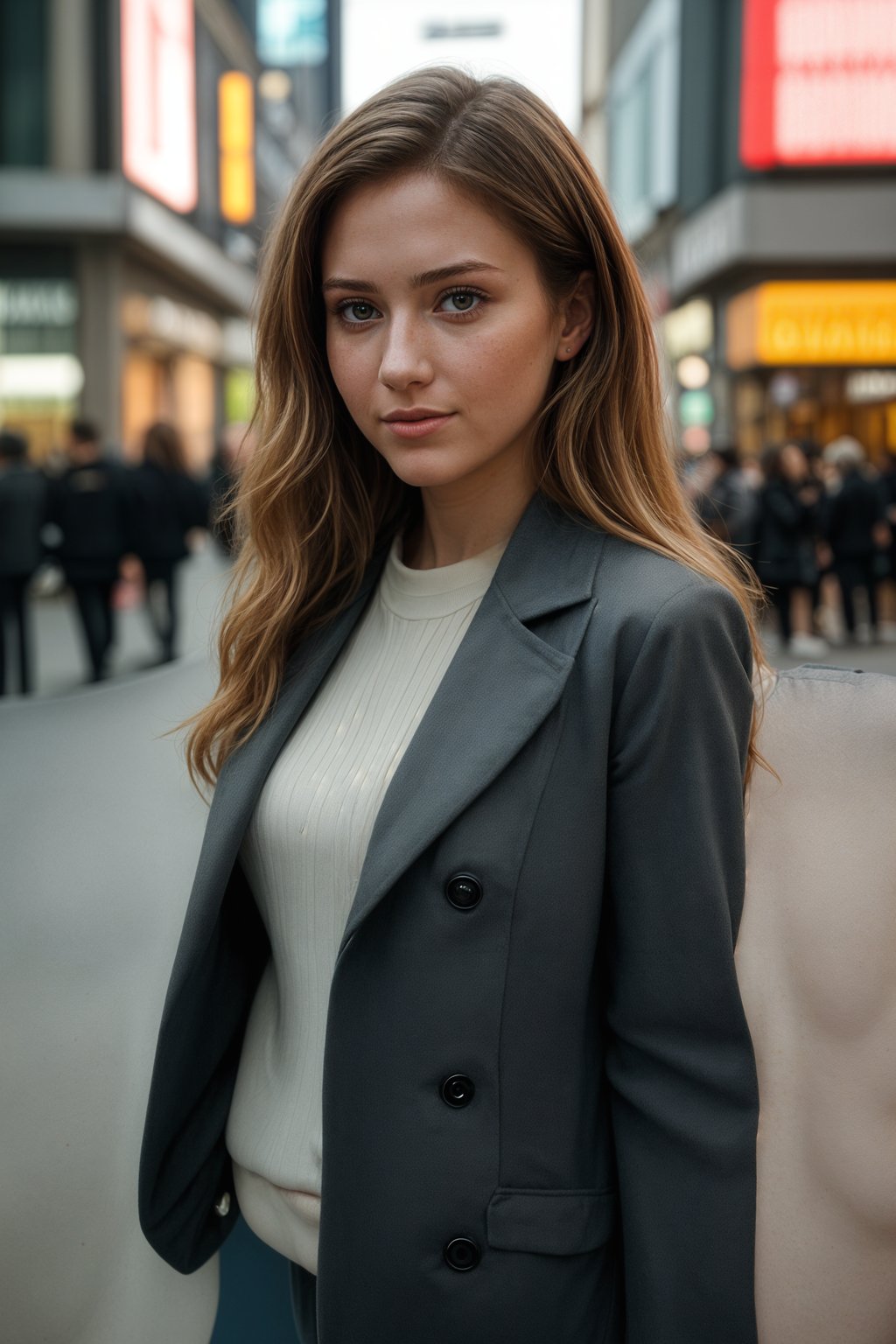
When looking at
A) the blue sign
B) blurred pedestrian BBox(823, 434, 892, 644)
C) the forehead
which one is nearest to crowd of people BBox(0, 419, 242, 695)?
blurred pedestrian BBox(823, 434, 892, 644)

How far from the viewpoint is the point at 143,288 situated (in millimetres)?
23094

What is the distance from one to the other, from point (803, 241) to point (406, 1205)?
66.5 feet

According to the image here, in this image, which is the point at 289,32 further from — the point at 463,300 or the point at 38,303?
the point at 463,300

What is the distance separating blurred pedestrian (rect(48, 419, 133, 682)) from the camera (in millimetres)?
9648

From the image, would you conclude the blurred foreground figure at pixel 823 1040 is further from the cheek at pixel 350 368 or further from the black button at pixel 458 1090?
the cheek at pixel 350 368

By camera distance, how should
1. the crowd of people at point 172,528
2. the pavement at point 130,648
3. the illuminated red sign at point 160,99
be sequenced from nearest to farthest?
the crowd of people at point 172,528 → the pavement at point 130,648 → the illuminated red sign at point 160,99

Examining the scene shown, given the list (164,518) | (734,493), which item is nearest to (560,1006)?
(164,518)

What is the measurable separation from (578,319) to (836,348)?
19.9m

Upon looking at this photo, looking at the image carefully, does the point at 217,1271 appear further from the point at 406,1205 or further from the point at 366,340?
the point at 366,340

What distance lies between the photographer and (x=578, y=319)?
1.58 m

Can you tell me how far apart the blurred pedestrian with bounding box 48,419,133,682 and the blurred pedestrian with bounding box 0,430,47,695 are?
1.36 ft

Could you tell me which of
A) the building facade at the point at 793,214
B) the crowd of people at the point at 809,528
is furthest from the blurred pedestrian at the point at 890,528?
the building facade at the point at 793,214

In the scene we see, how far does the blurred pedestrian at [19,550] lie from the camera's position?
349 inches

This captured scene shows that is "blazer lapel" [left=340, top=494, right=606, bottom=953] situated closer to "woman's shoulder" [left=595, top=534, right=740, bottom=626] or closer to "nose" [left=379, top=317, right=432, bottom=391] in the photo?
"woman's shoulder" [left=595, top=534, right=740, bottom=626]
